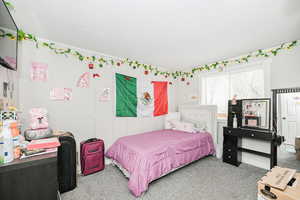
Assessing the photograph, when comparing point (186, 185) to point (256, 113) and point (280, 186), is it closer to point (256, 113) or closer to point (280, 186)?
point (280, 186)

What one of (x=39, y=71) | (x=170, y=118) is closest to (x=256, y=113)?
(x=170, y=118)

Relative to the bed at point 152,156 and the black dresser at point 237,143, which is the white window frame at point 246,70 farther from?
the bed at point 152,156

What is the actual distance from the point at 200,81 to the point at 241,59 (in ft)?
3.52

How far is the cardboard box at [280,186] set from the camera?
48.6 inches

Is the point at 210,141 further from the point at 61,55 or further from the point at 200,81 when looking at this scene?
the point at 61,55

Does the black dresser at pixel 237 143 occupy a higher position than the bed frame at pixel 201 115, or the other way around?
the bed frame at pixel 201 115

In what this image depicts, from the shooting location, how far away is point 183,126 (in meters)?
3.34

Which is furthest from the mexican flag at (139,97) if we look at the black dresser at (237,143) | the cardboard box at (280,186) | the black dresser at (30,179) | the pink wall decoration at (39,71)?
the cardboard box at (280,186)

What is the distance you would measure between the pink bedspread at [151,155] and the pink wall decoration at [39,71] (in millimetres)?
1777

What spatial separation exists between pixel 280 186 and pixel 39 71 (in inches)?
140

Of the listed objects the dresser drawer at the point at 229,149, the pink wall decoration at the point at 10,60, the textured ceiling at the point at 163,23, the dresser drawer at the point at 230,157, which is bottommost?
the dresser drawer at the point at 230,157

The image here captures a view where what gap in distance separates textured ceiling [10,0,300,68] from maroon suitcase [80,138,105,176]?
1837 mm

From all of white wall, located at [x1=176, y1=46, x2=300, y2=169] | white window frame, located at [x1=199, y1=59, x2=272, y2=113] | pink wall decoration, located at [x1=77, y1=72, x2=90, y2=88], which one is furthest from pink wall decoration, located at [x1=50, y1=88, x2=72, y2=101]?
white wall, located at [x1=176, y1=46, x2=300, y2=169]

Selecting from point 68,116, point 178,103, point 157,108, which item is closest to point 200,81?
point 178,103
